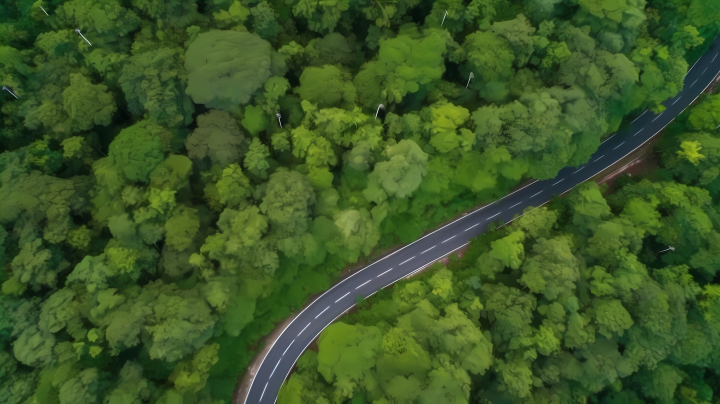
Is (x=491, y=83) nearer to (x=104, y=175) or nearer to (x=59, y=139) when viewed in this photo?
(x=104, y=175)

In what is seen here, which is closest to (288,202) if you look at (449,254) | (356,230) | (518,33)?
(356,230)

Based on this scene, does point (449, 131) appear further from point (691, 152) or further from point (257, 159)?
point (691, 152)

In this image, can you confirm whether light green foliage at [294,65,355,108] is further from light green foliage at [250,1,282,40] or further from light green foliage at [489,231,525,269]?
light green foliage at [489,231,525,269]

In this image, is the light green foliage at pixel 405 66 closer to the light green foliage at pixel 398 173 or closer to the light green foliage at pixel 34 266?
the light green foliage at pixel 398 173

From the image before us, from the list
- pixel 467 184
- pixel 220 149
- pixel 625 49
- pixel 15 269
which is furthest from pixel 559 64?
pixel 15 269

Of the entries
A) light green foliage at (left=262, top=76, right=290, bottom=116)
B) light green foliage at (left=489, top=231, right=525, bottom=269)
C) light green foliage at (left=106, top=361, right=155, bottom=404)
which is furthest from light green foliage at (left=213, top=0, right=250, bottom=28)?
light green foliage at (left=489, top=231, right=525, bottom=269)

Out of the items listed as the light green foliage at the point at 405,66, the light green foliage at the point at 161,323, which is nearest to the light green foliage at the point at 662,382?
the light green foliage at the point at 405,66
